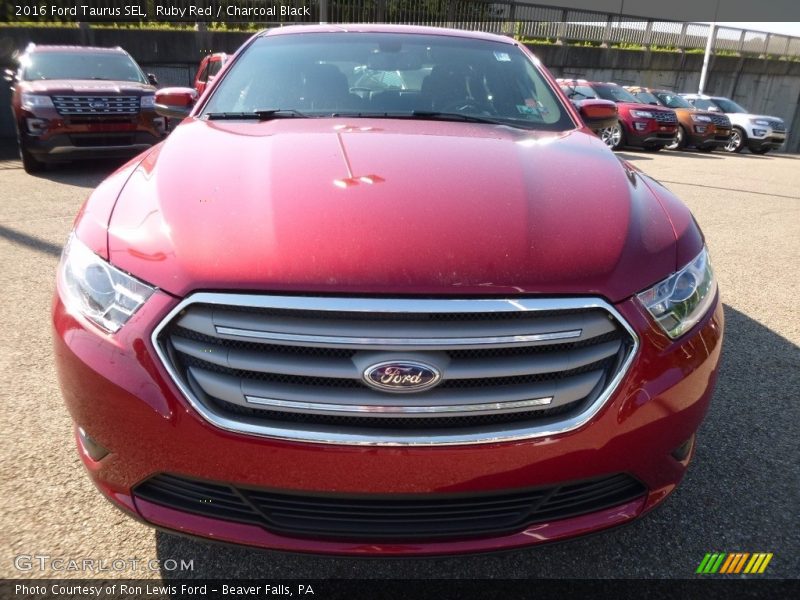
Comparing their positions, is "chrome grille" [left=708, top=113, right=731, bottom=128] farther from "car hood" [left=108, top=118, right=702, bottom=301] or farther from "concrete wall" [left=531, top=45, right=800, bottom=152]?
"car hood" [left=108, top=118, right=702, bottom=301]

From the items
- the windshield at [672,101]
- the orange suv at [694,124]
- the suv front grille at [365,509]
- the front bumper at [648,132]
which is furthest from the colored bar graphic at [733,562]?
the windshield at [672,101]

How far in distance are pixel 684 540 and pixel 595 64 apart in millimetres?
24030

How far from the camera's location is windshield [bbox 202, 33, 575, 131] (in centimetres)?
264

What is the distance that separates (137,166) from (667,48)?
2885cm

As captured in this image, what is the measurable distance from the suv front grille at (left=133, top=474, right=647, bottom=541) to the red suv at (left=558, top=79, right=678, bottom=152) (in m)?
13.7

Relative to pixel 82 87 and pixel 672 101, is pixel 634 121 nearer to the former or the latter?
pixel 672 101

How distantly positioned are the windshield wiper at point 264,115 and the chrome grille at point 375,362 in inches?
52.9

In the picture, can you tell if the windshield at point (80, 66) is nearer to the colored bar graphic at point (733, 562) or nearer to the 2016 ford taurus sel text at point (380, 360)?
the 2016 ford taurus sel text at point (380, 360)

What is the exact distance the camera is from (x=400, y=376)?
4.47 feet

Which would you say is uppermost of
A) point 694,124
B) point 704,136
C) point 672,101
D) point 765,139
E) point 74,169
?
point 672,101

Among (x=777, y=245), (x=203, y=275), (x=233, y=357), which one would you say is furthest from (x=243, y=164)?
(x=777, y=245)

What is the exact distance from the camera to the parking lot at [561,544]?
5.98 feet

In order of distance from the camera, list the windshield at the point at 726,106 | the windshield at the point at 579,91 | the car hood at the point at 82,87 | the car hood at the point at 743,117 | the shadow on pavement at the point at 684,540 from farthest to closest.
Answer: the windshield at the point at 726,106
the car hood at the point at 743,117
the windshield at the point at 579,91
the car hood at the point at 82,87
the shadow on pavement at the point at 684,540

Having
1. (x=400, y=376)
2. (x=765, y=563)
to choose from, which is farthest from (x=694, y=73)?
(x=400, y=376)
